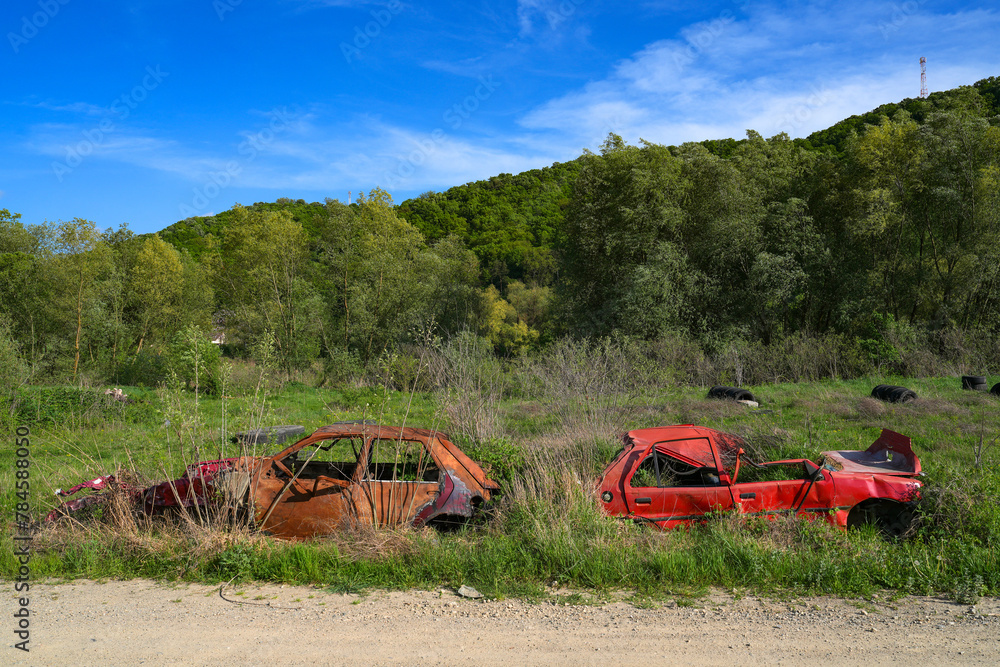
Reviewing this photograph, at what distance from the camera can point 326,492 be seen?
6461 millimetres

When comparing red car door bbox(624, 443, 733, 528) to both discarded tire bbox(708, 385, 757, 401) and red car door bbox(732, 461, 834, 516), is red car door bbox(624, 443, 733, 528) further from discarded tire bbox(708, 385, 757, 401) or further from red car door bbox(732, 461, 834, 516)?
discarded tire bbox(708, 385, 757, 401)

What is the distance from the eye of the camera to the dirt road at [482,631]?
4.16 metres

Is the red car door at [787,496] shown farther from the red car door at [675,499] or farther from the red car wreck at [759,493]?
the red car door at [675,499]

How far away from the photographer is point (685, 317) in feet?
86.3

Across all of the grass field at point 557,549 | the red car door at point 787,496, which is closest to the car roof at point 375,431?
the grass field at point 557,549

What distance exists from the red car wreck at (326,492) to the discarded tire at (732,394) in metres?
10.2

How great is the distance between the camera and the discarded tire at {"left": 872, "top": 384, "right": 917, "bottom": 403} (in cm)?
1342

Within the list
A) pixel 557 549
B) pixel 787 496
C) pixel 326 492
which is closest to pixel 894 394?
pixel 787 496

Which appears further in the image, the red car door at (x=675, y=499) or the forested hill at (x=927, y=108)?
the forested hill at (x=927, y=108)

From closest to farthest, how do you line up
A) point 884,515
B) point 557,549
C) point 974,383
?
point 557,549 < point 884,515 < point 974,383

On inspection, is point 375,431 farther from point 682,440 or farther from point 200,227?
point 200,227

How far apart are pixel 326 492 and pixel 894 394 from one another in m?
13.3

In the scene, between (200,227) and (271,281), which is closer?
(271,281)

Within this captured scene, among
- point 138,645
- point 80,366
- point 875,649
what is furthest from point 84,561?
point 80,366
